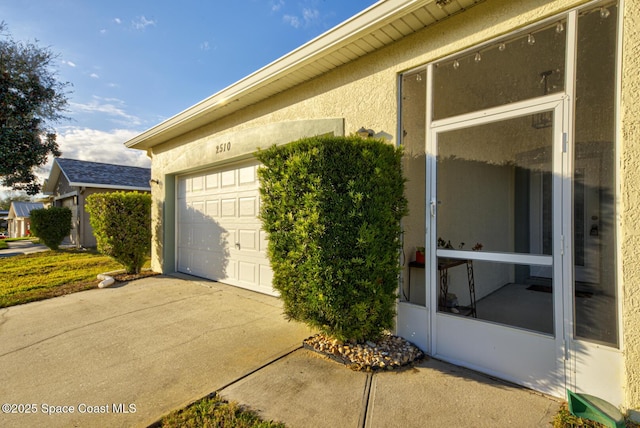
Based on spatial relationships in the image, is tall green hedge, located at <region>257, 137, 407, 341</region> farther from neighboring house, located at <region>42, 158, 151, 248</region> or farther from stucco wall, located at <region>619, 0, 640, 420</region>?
neighboring house, located at <region>42, 158, 151, 248</region>

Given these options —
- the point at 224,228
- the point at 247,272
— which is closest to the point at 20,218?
the point at 224,228

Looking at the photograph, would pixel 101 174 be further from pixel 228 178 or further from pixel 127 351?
pixel 127 351

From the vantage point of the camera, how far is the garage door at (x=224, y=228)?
6020mm

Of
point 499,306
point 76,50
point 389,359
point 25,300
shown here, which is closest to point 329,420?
point 389,359

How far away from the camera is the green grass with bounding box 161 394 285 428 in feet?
7.38

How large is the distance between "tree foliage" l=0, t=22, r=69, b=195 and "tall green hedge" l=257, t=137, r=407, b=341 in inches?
650

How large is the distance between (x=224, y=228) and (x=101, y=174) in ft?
48.1

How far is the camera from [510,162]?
3064mm

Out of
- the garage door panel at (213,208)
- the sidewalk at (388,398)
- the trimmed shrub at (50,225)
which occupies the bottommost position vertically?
the sidewalk at (388,398)

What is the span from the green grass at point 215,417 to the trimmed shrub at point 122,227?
254 inches

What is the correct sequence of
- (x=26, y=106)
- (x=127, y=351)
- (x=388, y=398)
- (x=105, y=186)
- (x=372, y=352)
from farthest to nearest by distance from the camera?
(x=105, y=186)
(x=26, y=106)
(x=127, y=351)
(x=372, y=352)
(x=388, y=398)

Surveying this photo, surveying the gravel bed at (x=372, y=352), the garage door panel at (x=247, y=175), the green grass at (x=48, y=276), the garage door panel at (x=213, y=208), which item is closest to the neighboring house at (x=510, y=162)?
the gravel bed at (x=372, y=352)

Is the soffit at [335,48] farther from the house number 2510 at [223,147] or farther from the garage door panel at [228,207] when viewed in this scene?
the garage door panel at [228,207]

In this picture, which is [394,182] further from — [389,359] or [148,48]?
[148,48]
